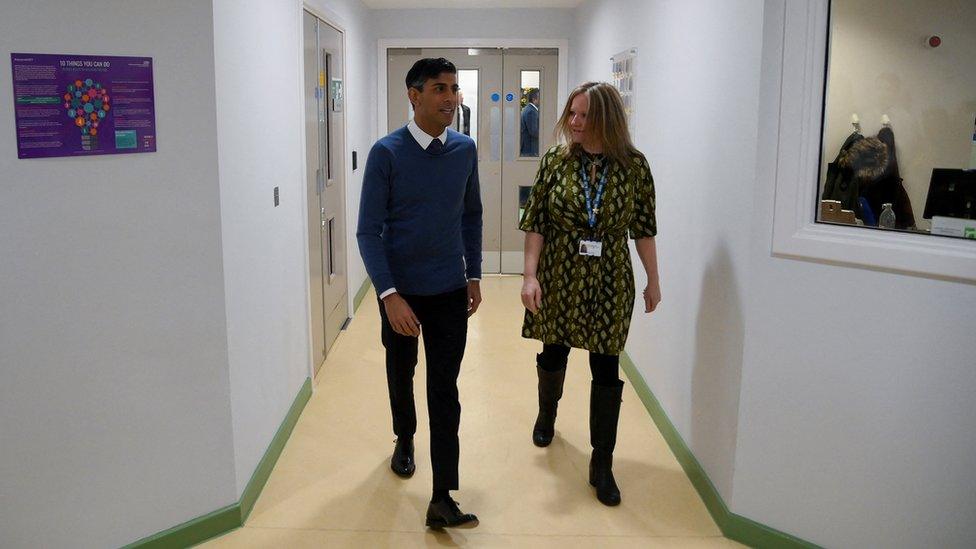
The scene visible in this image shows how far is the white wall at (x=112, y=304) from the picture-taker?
85.9 inches

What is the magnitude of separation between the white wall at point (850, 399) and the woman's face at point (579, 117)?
2.06 feet

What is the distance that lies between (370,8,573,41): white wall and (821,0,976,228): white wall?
3.74 m

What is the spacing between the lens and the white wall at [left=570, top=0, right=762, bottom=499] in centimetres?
266

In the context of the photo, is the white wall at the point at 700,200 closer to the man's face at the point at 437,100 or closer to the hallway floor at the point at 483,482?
the hallway floor at the point at 483,482

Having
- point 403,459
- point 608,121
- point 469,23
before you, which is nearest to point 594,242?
point 608,121

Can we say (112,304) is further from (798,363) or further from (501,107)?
(501,107)

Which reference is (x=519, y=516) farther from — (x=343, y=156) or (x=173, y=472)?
(x=343, y=156)

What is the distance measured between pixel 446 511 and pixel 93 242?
1373 mm

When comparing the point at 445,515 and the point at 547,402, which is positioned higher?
the point at 547,402

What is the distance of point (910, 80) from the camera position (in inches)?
137

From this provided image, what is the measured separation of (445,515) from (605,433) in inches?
26.8

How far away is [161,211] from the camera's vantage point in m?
2.37

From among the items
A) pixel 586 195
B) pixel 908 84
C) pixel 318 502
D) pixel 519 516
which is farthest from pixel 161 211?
pixel 908 84

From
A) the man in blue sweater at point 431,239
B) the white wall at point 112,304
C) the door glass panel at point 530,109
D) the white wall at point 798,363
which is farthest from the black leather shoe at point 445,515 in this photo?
the door glass panel at point 530,109
